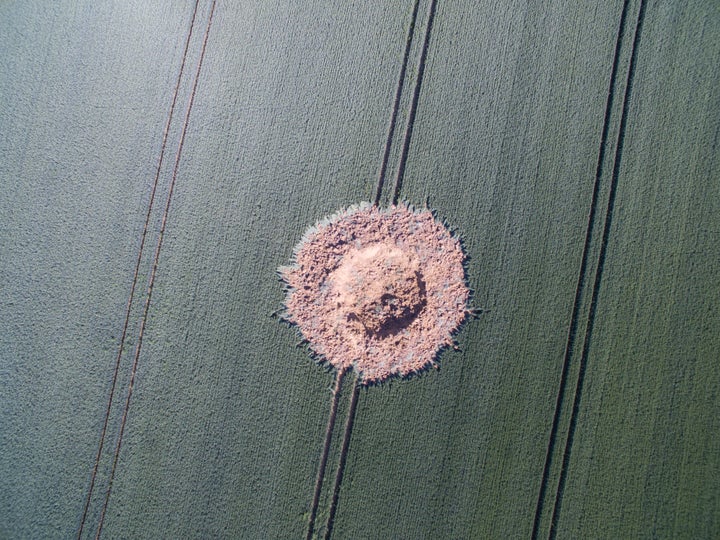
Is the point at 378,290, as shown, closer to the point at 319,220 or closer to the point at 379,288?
the point at 379,288

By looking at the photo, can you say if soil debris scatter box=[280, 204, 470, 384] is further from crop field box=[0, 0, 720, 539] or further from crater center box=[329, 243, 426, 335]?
crop field box=[0, 0, 720, 539]

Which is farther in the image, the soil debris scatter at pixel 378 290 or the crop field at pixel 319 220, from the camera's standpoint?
the soil debris scatter at pixel 378 290

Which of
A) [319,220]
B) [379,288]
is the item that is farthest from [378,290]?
[319,220]

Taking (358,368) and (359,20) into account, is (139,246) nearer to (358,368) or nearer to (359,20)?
(358,368)

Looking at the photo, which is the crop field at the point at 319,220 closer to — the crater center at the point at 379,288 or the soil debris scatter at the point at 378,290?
the soil debris scatter at the point at 378,290

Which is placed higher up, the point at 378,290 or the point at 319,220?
the point at 319,220

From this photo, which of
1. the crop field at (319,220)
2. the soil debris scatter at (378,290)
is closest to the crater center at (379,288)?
the soil debris scatter at (378,290)

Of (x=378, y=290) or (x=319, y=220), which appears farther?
(x=319, y=220)
